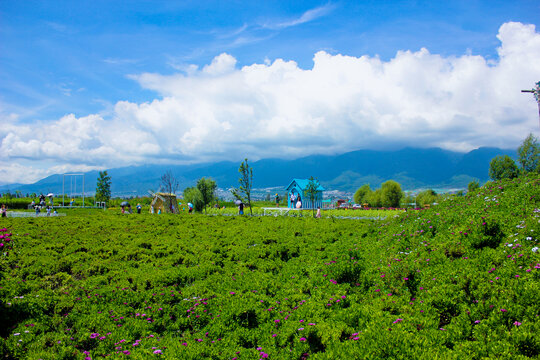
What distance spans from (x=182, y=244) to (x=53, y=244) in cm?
524

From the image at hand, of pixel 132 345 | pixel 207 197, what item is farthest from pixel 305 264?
pixel 207 197

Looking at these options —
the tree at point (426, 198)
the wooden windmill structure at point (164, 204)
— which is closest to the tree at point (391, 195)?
the tree at point (426, 198)

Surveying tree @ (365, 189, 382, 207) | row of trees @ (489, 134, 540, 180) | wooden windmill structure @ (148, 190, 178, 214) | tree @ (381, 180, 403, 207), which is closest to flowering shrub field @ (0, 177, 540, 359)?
wooden windmill structure @ (148, 190, 178, 214)

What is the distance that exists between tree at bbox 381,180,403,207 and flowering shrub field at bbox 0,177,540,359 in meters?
68.2

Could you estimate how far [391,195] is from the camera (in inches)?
3071

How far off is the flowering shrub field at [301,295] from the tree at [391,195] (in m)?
68.2

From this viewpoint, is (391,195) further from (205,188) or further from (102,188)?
(102,188)

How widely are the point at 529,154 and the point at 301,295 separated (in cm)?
6886

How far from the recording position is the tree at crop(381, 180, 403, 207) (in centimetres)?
7794

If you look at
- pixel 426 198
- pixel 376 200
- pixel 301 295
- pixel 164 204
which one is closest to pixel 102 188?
pixel 164 204

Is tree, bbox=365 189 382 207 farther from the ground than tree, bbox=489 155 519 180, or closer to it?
closer to it

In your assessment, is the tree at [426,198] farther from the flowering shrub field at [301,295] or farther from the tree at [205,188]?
the flowering shrub field at [301,295]

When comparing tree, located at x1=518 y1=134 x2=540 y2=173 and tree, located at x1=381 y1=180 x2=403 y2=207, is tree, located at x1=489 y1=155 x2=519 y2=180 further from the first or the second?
tree, located at x1=381 y1=180 x2=403 y2=207

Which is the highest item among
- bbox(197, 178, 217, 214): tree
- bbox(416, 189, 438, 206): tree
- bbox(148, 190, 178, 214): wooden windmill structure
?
Result: bbox(197, 178, 217, 214): tree
